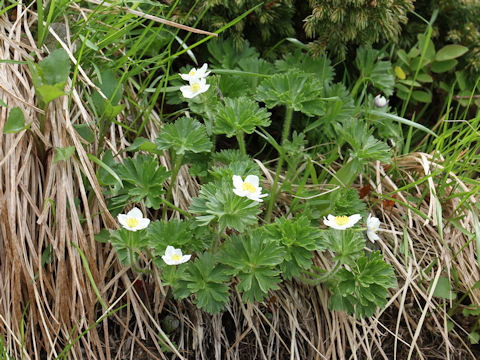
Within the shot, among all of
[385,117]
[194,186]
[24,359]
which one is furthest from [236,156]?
[24,359]

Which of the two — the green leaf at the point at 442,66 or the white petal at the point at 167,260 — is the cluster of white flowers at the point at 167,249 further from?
the green leaf at the point at 442,66

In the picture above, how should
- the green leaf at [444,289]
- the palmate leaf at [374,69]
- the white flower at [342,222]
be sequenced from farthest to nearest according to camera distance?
the palmate leaf at [374,69], the green leaf at [444,289], the white flower at [342,222]

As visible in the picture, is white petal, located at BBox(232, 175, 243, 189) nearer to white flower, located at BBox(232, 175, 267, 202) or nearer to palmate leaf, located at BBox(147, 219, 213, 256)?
white flower, located at BBox(232, 175, 267, 202)

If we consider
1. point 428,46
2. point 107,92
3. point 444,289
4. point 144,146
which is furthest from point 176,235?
point 428,46

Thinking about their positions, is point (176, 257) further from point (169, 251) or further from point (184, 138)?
point (184, 138)

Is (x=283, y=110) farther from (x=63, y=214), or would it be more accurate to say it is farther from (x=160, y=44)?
(x=63, y=214)

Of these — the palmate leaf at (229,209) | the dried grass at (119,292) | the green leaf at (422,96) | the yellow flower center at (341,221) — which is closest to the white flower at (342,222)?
the yellow flower center at (341,221)
